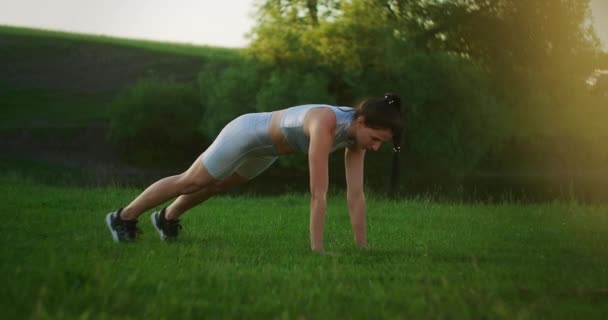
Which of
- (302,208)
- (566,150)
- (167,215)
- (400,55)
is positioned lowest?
(566,150)

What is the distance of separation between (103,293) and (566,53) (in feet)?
95.7

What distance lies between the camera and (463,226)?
9.23 meters

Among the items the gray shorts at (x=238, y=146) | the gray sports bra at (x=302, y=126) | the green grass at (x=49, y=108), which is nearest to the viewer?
the gray sports bra at (x=302, y=126)

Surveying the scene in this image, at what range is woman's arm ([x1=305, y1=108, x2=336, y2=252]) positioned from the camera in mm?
5812

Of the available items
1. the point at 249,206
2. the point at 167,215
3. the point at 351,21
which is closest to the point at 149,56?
the point at 351,21

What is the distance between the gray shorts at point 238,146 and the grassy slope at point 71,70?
33.2 meters

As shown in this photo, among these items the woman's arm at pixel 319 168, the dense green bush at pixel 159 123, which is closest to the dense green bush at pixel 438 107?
the dense green bush at pixel 159 123

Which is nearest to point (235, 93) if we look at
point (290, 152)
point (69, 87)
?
point (290, 152)

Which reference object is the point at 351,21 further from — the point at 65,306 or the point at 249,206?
the point at 65,306

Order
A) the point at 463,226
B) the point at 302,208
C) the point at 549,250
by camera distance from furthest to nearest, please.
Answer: the point at 302,208
the point at 463,226
the point at 549,250

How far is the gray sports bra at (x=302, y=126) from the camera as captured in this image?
238 inches

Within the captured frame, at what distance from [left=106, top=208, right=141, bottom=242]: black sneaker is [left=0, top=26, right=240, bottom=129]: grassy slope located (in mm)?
32989

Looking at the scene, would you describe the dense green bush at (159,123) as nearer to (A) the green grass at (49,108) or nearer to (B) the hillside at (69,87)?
(B) the hillside at (69,87)

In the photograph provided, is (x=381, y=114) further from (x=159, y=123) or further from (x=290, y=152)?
(x=159, y=123)
